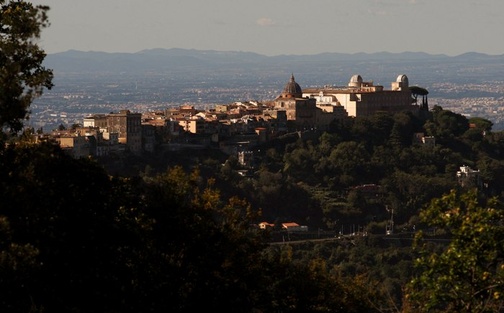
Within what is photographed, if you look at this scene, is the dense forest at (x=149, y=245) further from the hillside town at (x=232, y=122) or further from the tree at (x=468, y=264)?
Result: the hillside town at (x=232, y=122)

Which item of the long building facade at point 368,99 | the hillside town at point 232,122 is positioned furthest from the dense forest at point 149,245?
the long building facade at point 368,99

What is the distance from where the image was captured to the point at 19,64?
14883 mm

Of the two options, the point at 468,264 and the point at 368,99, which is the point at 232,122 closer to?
the point at 368,99

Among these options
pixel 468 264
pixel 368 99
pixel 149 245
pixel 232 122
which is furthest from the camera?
pixel 368 99

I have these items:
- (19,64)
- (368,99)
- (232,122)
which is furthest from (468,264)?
(368,99)

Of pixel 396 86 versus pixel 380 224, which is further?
pixel 396 86

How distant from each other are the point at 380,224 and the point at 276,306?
1688 inches

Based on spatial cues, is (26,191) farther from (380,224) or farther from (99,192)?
(380,224)

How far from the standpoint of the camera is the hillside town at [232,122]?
61.8 m

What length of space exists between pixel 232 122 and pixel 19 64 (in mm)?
55458

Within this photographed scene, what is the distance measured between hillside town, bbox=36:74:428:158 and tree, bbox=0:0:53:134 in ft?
138

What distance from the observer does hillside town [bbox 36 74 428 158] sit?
61.8 meters

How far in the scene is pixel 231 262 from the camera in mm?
18234

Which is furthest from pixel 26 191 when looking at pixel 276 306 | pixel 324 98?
pixel 324 98
